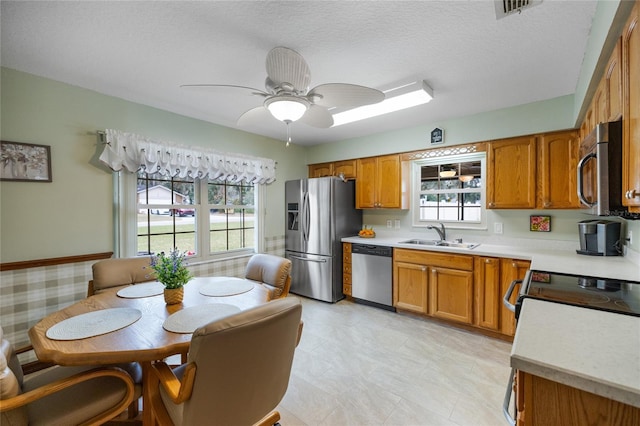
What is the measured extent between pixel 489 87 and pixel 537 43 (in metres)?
0.64

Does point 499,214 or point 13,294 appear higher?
point 499,214

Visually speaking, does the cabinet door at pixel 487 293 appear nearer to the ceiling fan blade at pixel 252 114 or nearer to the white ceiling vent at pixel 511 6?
the white ceiling vent at pixel 511 6

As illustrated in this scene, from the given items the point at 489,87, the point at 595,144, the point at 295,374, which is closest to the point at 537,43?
the point at 489,87

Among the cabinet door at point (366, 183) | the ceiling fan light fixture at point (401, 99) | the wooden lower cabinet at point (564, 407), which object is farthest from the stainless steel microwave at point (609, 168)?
the cabinet door at point (366, 183)

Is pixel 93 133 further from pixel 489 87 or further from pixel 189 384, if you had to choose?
pixel 489 87

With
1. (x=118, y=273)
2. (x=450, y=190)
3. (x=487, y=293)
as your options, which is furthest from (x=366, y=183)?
(x=118, y=273)

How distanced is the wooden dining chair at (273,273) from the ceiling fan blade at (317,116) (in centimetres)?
115

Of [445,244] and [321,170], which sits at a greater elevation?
[321,170]

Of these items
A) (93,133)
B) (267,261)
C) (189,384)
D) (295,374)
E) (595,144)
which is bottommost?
(295,374)

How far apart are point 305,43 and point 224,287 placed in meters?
1.79

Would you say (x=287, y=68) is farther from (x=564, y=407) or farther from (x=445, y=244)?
(x=445, y=244)

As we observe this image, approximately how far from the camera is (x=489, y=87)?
2.36 metres

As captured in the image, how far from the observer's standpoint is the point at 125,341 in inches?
48.2

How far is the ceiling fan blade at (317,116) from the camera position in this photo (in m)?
1.89
